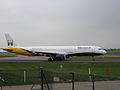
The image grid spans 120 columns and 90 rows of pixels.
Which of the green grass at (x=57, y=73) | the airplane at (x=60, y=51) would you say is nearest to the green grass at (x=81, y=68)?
the green grass at (x=57, y=73)

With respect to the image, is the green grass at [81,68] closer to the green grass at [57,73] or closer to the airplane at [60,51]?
the green grass at [57,73]

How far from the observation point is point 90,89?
13.4 m

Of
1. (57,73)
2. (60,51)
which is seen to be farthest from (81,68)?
(60,51)

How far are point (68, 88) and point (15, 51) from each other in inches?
1748

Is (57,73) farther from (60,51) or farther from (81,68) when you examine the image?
(60,51)

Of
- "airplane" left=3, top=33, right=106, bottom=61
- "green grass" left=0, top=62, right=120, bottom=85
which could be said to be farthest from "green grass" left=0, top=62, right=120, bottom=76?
"airplane" left=3, top=33, right=106, bottom=61

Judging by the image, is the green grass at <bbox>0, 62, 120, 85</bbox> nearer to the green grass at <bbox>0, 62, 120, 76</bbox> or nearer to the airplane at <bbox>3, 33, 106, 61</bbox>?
the green grass at <bbox>0, 62, 120, 76</bbox>

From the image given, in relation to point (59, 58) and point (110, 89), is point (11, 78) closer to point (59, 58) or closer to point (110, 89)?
point (110, 89)

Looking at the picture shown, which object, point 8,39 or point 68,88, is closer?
point 68,88

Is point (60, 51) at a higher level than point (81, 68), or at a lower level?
higher

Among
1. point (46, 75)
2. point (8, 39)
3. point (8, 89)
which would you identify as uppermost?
point (8, 39)

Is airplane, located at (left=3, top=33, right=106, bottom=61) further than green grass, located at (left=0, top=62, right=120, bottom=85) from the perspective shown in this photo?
Yes

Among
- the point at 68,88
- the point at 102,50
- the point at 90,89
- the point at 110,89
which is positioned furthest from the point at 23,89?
the point at 102,50

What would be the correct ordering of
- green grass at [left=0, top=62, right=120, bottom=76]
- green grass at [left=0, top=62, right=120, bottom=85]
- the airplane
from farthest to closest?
the airplane → green grass at [left=0, top=62, right=120, bottom=76] → green grass at [left=0, top=62, right=120, bottom=85]
